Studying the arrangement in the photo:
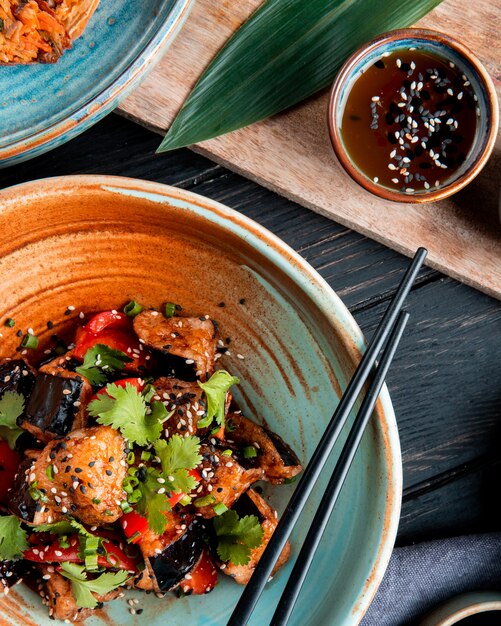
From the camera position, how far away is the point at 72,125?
7.56 feet

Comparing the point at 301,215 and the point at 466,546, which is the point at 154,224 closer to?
the point at 301,215

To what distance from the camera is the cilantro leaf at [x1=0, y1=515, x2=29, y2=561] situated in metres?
2.13

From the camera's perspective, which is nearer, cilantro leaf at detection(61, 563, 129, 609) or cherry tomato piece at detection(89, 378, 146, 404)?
cilantro leaf at detection(61, 563, 129, 609)

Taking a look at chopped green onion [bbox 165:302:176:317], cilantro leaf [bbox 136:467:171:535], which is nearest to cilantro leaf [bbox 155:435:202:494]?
cilantro leaf [bbox 136:467:171:535]

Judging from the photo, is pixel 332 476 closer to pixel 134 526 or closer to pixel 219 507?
pixel 219 507

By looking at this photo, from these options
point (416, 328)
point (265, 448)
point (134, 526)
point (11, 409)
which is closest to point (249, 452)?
point (265, 448)

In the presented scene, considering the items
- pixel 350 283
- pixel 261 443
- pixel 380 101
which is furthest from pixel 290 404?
pixel 380 101

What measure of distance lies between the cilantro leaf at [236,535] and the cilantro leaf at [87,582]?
0.32 m

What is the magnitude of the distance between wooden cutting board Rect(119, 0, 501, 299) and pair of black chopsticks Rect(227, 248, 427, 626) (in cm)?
38

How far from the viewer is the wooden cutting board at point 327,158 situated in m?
2.54

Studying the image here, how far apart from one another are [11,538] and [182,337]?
0.81 metres

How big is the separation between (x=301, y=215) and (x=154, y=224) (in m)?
0.65

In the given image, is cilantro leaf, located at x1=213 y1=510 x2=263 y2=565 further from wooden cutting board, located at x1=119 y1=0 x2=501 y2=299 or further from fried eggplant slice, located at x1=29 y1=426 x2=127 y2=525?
wooden cutting board, located at x1=119 y1=0 x2=501 y2=299

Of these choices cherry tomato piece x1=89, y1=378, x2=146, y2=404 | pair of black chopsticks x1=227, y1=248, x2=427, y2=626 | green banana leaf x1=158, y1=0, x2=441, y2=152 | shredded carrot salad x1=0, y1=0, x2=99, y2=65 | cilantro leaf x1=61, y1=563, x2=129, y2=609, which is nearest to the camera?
pair of black chopsticks x1=227, y1=248, x2=427, y2=626
